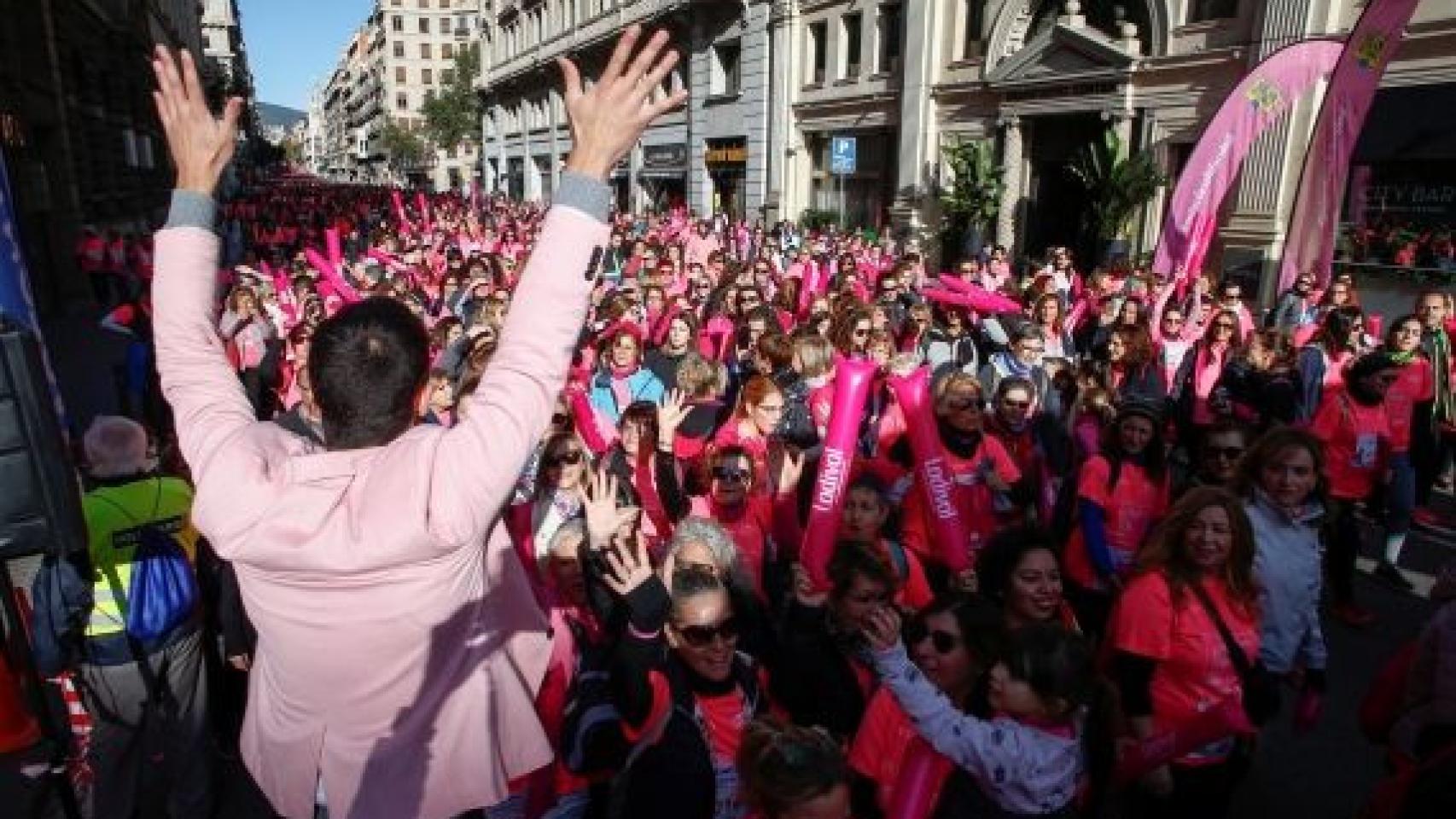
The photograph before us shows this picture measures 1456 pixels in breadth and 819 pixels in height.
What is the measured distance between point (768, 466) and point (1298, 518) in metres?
2.28

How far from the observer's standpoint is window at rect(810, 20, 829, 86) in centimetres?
2512

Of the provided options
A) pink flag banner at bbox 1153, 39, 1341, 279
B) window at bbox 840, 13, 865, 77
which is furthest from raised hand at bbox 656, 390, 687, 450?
window at bbox 840, 13, 865, 77

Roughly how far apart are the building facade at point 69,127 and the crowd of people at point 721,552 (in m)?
10.4

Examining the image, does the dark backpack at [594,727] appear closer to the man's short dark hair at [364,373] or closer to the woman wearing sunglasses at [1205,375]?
the man's short dark hair at [364,373]

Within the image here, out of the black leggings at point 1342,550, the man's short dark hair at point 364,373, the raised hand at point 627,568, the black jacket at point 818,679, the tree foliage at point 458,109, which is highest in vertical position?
the tree foliage at point 458,109

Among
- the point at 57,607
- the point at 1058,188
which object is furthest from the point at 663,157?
the point at 57,607

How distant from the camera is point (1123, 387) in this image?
651 centimetres

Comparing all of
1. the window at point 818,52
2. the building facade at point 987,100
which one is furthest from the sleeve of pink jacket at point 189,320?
the window at point 818,52

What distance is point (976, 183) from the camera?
63.1ft

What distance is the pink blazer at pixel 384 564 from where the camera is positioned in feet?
4.40

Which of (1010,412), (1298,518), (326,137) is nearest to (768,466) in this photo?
(1010,412)

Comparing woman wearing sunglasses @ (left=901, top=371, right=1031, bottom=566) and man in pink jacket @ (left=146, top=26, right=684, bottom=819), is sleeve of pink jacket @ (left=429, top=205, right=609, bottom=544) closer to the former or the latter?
man in pink jacket @ (left=146, top=26, right=684, bottom=819)

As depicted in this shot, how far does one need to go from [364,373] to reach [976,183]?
19375 mm

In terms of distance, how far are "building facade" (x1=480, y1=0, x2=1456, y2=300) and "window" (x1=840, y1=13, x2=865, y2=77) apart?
5cm
